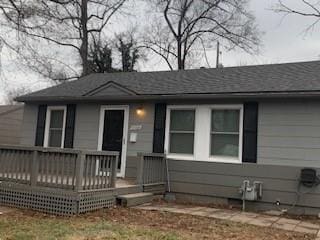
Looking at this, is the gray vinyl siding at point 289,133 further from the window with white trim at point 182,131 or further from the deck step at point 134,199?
the deck step at point 134,199

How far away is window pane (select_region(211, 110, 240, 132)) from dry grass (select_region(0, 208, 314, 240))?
2.77 meters

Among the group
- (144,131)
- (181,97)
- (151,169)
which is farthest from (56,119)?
(181,97)

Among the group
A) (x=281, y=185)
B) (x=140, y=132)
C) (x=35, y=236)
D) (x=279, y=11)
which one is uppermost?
(x=279, y=11)

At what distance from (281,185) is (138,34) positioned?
20175mm

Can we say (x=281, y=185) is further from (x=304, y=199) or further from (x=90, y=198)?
(x=90, y=198)

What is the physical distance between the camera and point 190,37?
25.8 m

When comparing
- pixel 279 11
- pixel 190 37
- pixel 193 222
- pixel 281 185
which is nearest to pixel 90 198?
pixel 193 222

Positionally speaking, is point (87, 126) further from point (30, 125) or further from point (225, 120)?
point (225, 120)

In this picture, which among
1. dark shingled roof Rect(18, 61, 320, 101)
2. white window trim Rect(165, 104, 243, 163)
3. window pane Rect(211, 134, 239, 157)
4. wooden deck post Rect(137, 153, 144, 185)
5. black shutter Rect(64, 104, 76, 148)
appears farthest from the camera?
black shutter Rect(64, 104, 76, 148)

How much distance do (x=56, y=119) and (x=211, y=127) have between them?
485 cm

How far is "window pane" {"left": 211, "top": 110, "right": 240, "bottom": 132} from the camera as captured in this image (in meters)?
9.43

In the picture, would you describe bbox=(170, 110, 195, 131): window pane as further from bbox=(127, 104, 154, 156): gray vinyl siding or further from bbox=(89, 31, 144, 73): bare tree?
bbox=(89, 31, 144, 73): bare tree

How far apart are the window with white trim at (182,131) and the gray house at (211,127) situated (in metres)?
0.03

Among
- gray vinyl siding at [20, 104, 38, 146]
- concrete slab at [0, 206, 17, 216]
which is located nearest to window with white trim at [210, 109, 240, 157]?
concrete slab at [0, 206, 17, 216]
